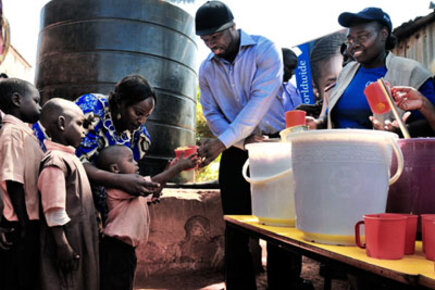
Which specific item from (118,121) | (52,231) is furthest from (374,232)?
(118,121)

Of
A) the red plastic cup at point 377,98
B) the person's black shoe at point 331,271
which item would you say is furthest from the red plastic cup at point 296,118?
the person's black shoe at point 331,271

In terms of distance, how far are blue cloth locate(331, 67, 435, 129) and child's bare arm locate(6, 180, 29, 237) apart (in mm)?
1645

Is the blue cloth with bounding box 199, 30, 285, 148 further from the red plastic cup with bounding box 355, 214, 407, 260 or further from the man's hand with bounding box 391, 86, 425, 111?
the red plastic cup with bounding box 355, 214, 407, 260

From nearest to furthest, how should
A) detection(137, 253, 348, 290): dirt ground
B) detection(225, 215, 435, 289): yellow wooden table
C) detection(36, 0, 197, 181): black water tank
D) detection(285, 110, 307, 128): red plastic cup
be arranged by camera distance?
detection(225, 215, 435, 289): yellow wooden table < detection(285, 110, 307, 128): red plastic cup < detection(137, 253, 348, 290): dirt ground < detection(36, 0, 197, 181): black water tank

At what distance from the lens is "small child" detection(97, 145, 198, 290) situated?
1.95 meters

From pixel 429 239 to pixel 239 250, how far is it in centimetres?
82

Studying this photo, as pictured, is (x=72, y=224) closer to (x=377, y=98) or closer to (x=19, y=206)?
(x=19, y=206)

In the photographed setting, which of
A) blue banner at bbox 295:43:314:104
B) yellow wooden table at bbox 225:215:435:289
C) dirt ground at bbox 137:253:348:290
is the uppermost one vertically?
blue banner at bbox 295:43:314:104

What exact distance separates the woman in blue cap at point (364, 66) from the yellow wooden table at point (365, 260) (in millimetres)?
960

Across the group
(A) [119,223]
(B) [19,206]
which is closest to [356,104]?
(A) [119,223]

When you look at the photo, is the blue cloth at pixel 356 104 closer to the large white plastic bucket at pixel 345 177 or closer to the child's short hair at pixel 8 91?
the large white plastic bucket at pixel 345 177

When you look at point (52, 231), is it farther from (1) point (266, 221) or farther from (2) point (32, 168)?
(1) point (266, 221)

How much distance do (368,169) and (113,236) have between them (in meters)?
1.43

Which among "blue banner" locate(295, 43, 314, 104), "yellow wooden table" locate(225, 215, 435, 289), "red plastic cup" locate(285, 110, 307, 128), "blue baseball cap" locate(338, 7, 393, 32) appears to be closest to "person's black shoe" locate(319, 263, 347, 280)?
"yellow wooden table" locate(225, 215, 435, 289)
